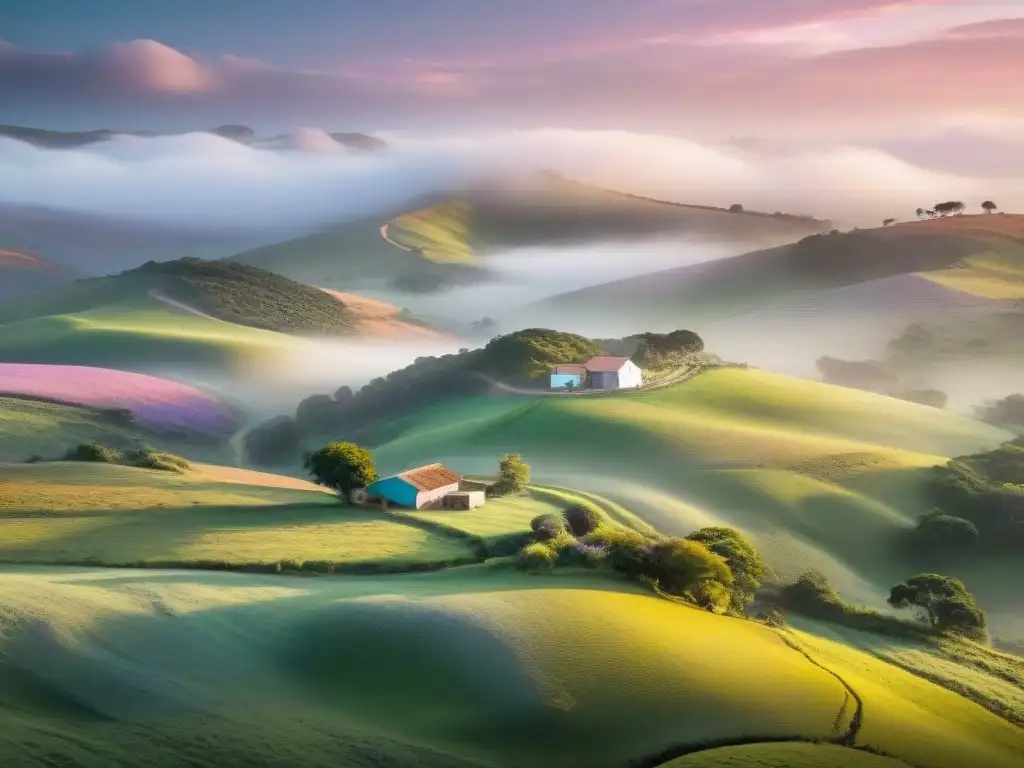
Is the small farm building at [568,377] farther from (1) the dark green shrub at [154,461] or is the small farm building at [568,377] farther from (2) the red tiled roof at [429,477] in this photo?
(1) the dark green shrub at [154,461]

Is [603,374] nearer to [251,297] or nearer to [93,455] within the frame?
[93,455]

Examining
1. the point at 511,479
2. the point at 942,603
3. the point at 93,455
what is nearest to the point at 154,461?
the point at 93,455

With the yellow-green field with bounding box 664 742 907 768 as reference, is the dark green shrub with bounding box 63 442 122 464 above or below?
above

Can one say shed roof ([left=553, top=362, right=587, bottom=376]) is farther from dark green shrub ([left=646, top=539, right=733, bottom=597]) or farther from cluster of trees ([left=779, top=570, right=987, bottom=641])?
dark green shrub ([left=646, top=539, right=733, bottom=597])

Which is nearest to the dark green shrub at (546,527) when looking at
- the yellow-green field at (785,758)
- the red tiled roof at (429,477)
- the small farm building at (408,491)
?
the small farm building at (408,491)

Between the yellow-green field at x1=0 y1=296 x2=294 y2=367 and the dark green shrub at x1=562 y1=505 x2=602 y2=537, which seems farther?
the yellow-green field at x1=0 y1=296 x2=294 y2=367

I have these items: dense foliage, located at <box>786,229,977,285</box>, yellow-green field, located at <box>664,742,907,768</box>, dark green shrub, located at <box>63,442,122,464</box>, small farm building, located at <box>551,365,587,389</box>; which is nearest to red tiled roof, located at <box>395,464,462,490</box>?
dark green shrub, located at <box>63,442,122,464</box>
